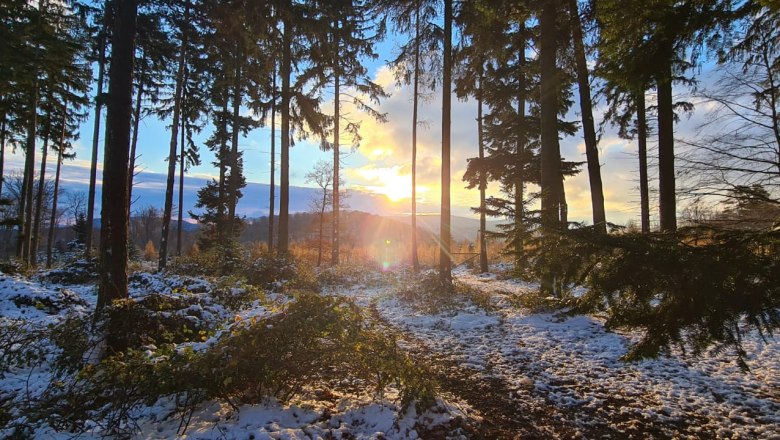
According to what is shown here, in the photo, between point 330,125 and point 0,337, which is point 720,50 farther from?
point 330,125

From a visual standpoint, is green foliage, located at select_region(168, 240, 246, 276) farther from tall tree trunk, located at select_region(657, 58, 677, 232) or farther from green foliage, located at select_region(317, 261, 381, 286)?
tall tree trunk, located at select_region(657, 58, 677, 232)

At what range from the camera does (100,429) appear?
2.71 metres

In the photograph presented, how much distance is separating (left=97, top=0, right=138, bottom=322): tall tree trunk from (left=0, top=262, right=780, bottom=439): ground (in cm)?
130

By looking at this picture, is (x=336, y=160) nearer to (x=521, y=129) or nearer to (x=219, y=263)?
(x=219, y=263)

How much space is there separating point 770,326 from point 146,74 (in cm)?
2130

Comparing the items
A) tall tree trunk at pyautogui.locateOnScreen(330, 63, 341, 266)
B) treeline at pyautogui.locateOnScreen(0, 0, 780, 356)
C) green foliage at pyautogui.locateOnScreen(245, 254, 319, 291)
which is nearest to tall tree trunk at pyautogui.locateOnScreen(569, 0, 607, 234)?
treeline at pyautogui.locateOnScreen(0, 0, 780, 356)

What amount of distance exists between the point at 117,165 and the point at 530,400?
632 centimetres

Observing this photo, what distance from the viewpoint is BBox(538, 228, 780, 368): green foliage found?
1945 mm

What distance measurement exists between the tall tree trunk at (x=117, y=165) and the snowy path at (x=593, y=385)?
4683 millimetres

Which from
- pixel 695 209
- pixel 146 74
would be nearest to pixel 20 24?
pixel 146 74

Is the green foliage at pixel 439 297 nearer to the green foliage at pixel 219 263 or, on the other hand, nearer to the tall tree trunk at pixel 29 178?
the green foliage at pixel 219 263

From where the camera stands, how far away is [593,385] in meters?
4.20

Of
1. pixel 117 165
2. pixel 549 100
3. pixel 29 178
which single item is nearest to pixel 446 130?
pixel 549 100

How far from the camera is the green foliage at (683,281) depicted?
195cm
